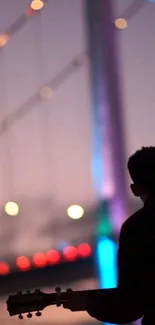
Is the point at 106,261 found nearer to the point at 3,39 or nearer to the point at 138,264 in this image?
the point at 3,39

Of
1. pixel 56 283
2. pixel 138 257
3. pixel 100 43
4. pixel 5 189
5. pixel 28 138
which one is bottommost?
pixel 138 257

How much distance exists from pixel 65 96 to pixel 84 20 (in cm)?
34

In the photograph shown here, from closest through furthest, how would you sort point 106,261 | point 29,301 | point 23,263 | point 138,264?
point 138,264 < point 29,301 < point 106,261 < point 23,263

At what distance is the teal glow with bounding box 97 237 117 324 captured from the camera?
A: 8.84 ft

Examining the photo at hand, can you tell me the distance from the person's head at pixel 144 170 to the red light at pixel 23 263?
1979 millimetres

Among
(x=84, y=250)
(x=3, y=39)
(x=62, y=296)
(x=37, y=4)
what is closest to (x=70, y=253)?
(x=84, y=250)

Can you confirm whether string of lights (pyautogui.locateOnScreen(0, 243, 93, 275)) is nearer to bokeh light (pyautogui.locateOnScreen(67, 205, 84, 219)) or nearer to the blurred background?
the blurred background

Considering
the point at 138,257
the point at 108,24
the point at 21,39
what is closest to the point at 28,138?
the point at 21,39

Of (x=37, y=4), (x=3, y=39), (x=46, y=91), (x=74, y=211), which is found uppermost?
(x=37, y=4)

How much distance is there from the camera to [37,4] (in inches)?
111

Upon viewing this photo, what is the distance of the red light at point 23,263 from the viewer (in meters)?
2.84

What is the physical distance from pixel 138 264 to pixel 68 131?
2.01 m

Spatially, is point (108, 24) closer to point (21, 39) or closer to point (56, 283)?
point (21, 39)

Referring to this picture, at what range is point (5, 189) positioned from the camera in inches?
110
